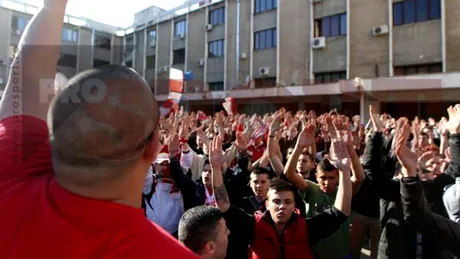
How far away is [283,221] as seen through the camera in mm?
2703

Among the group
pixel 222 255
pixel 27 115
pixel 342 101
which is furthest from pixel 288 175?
pixel 342 101

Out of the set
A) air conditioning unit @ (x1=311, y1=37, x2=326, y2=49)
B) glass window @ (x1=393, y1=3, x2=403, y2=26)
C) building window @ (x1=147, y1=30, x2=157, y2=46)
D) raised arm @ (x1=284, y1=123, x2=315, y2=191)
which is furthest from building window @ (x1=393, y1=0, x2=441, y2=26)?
building window @ (x1=147, y1=30, x2=157, y2=46)

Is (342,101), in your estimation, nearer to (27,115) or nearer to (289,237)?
(289,237)

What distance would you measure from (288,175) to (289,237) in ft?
3.13

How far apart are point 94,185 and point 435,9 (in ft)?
66.4

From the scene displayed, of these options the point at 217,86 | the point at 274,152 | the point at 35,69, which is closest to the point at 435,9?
the point at 217,86

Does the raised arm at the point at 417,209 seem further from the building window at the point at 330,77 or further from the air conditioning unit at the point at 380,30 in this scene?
the building window at the point at 330,77

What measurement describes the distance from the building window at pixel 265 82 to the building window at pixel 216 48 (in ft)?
13.4

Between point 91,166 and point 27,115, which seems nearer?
point 91,166

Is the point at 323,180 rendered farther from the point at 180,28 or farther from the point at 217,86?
the point at 180,28

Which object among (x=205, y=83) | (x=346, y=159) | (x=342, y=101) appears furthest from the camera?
(x=205, y=83)

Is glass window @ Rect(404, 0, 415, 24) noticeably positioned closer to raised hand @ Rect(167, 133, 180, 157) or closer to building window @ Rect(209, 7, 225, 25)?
building window @ Rect(209, 7, 225, 25)

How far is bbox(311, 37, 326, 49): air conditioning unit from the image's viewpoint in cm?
2102

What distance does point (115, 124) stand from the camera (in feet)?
2.94
